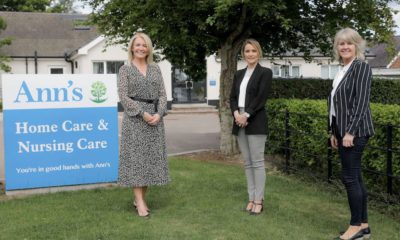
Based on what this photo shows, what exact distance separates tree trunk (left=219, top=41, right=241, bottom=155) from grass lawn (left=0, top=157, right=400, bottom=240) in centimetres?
292

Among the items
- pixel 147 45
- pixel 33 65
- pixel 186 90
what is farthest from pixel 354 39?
pixel 33 65

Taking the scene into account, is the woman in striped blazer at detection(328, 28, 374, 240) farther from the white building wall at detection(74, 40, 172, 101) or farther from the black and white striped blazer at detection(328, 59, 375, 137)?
the white building wall at detection(74, 40, 172, 101)

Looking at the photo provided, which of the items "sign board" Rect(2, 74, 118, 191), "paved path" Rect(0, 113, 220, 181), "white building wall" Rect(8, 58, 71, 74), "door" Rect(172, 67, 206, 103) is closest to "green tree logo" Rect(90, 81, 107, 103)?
"sign board" Rect(2, 74, 118, 191)

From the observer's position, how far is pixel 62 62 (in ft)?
92.4

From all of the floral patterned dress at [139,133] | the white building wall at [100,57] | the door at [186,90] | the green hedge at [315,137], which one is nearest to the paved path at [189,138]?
the green hedge at [315,137]

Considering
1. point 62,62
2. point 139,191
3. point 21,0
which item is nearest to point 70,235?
point 139,191

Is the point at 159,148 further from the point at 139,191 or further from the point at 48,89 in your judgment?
the point at 48,89

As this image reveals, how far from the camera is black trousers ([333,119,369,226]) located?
4.43 metres

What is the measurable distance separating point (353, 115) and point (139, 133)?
2293 millimetres

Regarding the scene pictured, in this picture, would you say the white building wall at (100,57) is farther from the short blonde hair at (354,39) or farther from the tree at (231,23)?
the short blonde hair at (354,39)

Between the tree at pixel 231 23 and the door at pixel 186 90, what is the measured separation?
656 inches

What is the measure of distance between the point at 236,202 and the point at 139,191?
128 cm

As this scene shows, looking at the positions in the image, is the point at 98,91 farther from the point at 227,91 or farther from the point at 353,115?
the point at 353,115

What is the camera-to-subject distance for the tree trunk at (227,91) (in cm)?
1016
